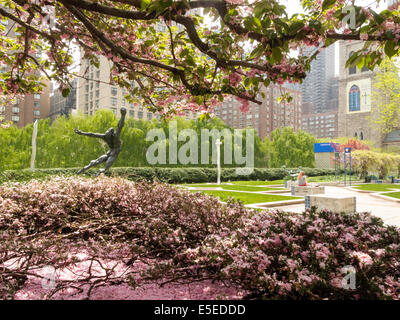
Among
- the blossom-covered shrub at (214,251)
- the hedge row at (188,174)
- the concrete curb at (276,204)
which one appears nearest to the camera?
the blossom-covered shrub at (214,251)

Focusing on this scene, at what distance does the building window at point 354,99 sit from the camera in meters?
47.6

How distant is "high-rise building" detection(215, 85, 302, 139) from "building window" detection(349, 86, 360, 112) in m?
40.7

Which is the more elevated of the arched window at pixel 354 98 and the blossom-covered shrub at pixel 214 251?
the arched window at pixel 354 98

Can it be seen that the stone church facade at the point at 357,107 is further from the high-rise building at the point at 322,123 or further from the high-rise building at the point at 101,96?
the high-rise building at the point at 322,123

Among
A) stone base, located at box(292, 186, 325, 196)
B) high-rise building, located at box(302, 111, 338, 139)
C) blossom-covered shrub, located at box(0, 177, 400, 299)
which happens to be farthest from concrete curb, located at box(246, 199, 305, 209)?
high-rise building, located at box(302, 111, 338, 139)

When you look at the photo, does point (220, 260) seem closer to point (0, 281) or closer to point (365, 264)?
point (365, 264)

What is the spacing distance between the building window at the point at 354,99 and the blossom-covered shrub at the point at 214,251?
51961mm

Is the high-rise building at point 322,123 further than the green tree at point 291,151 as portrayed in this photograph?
Yes

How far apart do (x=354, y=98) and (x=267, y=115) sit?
1888 inches

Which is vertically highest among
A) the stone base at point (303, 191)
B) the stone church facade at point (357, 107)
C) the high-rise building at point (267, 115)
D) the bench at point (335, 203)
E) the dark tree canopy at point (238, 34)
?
the high-rise building at point (267, 115)

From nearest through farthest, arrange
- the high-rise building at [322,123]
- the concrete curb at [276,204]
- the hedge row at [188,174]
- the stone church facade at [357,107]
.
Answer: the concrete curb at [276,204]
the hedge row at [188,174]
the stone church facade at [357,107]
the high-rise building at [322,123]

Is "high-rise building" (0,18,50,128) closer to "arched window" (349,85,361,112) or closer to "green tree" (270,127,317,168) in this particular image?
"green tree" (270,127,317,168)

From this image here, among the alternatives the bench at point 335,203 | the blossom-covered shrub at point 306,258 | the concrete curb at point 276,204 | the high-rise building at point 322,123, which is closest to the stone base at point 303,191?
the concrete curb at point 276,204
